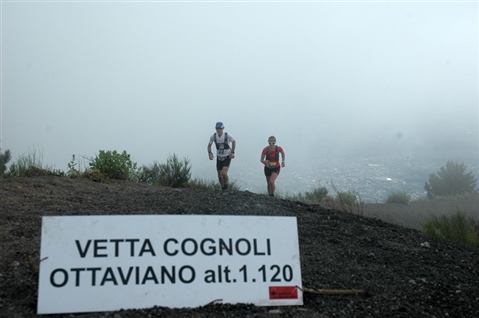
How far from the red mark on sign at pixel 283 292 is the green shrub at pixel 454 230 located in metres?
4.83

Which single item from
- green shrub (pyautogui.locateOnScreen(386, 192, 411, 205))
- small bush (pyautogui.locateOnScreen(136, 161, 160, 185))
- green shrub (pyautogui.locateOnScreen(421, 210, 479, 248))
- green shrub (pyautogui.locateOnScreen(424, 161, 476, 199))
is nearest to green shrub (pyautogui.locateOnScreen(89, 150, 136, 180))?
small bush (pyautogui.locateOnScreen(136, 161, 160, 185))

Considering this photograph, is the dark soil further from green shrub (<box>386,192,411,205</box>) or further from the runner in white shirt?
green shrub (<box>386,192,411,205</box>)

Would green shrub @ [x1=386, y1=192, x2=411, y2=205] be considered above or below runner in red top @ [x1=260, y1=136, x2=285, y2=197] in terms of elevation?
below

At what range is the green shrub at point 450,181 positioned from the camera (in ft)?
107

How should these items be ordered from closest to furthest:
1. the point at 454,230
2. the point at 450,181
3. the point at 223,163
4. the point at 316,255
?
the point at 316,255 → the point at 454,230 → the point at 223,163 → the point at 450,181

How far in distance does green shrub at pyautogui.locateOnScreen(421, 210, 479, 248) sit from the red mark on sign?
483 centimetres

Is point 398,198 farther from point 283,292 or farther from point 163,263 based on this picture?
point 163,263

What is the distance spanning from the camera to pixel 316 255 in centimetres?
602

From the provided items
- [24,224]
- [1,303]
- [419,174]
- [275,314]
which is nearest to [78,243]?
[1,303]

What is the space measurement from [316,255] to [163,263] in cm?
235

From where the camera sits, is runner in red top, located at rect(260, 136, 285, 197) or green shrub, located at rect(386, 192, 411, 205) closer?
runner in red top, located at rect(260, 136, 285, 197)

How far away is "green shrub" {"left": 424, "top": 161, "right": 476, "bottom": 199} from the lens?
3275 centimetres

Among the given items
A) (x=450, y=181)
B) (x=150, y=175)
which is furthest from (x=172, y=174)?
(x=450, y=181)

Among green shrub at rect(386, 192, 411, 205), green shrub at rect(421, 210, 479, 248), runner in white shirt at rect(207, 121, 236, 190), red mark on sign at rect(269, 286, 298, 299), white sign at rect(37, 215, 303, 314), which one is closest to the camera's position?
white sign at rect(37, 215, 303, 314)
